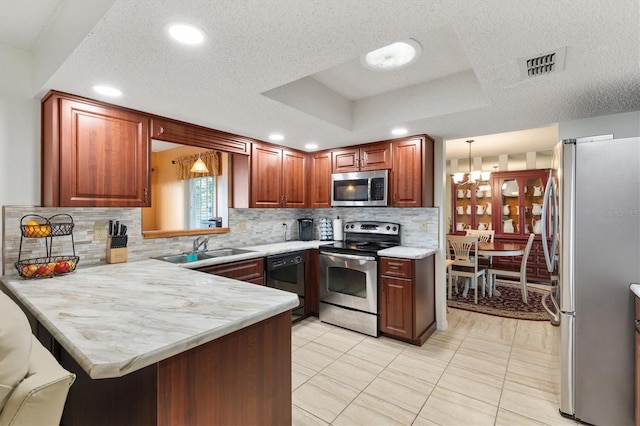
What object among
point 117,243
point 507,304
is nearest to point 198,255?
point 117,243

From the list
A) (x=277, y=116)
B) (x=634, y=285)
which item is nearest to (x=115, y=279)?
(x=277, y=116)

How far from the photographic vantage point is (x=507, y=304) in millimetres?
4172

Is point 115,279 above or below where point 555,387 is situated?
above

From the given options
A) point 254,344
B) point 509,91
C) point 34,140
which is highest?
point 509,91

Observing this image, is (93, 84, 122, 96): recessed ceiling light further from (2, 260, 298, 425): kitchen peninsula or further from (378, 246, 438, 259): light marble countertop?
(378, 246, 438, 259): light marble countertop

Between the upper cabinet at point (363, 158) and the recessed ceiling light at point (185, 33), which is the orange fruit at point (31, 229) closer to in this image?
the recessed ceiling light at point (185, 33)

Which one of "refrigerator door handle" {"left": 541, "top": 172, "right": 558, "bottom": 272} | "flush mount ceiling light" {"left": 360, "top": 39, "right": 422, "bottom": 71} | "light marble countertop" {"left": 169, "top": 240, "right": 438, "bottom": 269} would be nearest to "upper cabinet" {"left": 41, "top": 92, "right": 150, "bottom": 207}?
"light marble countertop" {"left": 169, "top": 240, "right": 438, "bottom": 269}

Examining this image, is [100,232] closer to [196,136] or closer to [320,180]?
[196,136]

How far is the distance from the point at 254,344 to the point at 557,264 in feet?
6.68

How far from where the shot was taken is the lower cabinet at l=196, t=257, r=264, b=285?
261 centimetres

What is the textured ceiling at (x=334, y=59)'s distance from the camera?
49.4 inches

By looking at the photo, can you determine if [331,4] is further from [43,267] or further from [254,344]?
[43,267]

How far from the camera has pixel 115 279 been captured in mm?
1861

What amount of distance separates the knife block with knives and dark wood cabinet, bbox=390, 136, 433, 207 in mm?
2587
